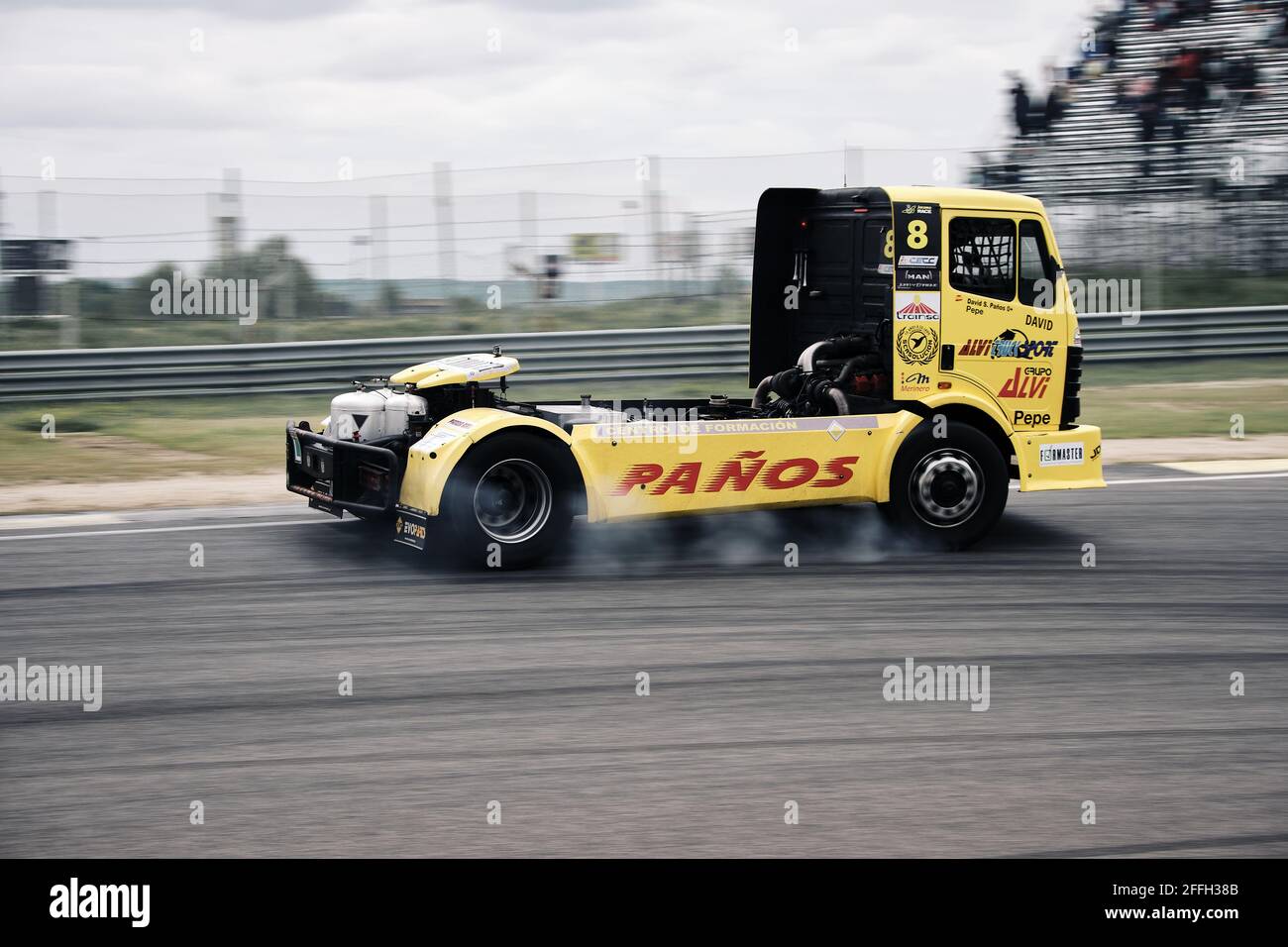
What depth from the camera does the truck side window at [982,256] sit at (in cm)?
976

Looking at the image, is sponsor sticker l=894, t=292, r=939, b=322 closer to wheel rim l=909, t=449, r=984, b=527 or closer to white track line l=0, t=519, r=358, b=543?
wheel rim l=909, t=449, r=984, b=527

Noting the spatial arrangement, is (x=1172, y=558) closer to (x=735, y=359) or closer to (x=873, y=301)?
(x=873, y=301)

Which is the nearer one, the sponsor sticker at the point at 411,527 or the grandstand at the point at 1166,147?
the sponsor sticker at the point at 411,527

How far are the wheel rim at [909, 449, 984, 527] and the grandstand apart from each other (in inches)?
455

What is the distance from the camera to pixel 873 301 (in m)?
10.0

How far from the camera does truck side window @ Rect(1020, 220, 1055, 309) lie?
9.95 metres

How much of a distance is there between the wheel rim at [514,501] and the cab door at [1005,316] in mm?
2837

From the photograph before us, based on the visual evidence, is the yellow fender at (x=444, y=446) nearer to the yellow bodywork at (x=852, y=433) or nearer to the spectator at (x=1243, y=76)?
the yellow bodywork at (x=852, y=433)

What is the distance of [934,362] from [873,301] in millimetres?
622

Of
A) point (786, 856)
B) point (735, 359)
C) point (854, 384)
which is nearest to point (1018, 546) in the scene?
point (854, 384)

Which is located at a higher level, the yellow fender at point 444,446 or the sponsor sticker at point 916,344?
the sponsor sticker at point 916,344

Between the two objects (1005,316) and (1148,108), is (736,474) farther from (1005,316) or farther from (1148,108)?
(1148,108)

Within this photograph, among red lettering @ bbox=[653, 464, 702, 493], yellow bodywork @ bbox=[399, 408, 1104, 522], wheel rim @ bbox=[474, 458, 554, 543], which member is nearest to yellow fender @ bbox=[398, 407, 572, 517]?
yellow bodywork @ bbox=[399, 408, 1104, 522]

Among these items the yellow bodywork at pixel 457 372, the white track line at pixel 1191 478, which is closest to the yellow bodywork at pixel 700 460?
the yellow bodywork at pixel 457 372
